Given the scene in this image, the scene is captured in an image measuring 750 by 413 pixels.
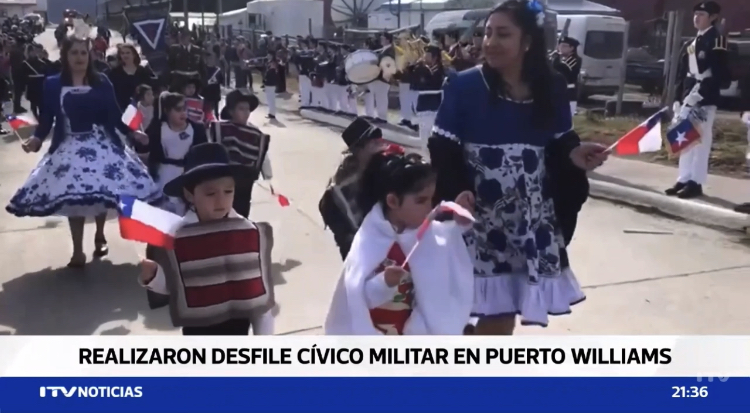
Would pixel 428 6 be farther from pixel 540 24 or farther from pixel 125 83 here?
pixel 540 24

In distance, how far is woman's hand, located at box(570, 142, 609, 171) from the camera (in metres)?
2.18

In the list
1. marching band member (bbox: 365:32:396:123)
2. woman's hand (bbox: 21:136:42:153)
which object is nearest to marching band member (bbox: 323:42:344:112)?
marching band member (bbox: 365:32:396:123)

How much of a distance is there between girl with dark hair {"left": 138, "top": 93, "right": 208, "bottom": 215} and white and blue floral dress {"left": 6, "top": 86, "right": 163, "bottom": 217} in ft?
0.52

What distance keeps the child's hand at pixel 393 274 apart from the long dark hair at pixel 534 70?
541 mm

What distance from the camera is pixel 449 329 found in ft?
7.16

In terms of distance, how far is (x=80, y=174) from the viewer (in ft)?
12.9

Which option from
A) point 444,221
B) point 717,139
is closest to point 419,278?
Answer: point 444,221

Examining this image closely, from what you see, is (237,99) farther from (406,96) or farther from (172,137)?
(406,96)

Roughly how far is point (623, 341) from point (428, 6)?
23.7 feet

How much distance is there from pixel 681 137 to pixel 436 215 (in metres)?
0.88

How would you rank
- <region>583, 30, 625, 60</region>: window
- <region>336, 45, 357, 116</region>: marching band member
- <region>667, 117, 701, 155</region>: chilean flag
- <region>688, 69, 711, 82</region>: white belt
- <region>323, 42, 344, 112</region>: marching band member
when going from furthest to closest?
<region>583, 30, 625, 60</region>: window
<region>323, 42, 344, 112</region>: marching band member
<region>336, 45, 357, 116</region>: marching band member
<region>688, 69, 711, 82</region>: white belt
<region>667, 117, 701, 155</region>: chilean flag

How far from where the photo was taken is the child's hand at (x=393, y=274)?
6.52 feet
